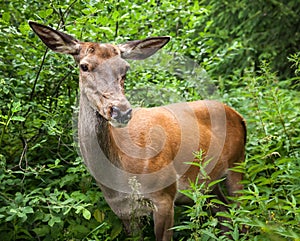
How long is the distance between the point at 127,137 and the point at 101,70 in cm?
68

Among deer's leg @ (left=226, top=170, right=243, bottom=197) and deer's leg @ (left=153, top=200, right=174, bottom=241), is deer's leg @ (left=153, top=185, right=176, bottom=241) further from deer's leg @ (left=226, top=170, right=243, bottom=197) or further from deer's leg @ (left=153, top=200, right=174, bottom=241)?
deer's leg @ (left=226, top=170, right=243, bottom=197)

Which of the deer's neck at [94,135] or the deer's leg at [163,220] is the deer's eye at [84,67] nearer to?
the deer's neck at [94,135]

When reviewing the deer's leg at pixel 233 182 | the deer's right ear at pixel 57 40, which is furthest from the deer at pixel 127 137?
the deer's leg at pixel 233 182

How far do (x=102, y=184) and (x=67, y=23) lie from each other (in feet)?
6.12

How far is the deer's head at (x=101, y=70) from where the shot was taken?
163 inches

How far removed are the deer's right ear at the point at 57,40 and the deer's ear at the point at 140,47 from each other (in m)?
0.39

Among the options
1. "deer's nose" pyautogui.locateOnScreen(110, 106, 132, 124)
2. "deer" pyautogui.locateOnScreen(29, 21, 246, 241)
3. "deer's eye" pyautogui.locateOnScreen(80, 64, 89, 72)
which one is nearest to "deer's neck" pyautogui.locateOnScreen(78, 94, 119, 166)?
"deer" pyautogui.locateOnScreen(29, 21, 246, 241)

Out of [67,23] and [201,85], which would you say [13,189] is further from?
[201,85]

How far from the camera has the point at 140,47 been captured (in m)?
4.95

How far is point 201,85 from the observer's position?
7.03 m

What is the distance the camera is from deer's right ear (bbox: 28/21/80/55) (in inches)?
182

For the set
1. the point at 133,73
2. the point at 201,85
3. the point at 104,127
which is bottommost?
the point at 201,85

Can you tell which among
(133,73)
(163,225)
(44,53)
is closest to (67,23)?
(44,53)

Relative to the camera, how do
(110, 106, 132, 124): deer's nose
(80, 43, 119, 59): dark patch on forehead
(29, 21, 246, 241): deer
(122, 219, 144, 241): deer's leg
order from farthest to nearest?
1. (122, 219, 144, 241): deer's leg
2. (80, 43, 119, 59): dark patch on forehead
3. (29, 21, 246, 241): deer
4. (110, 106, 132, 124): deer's nose
